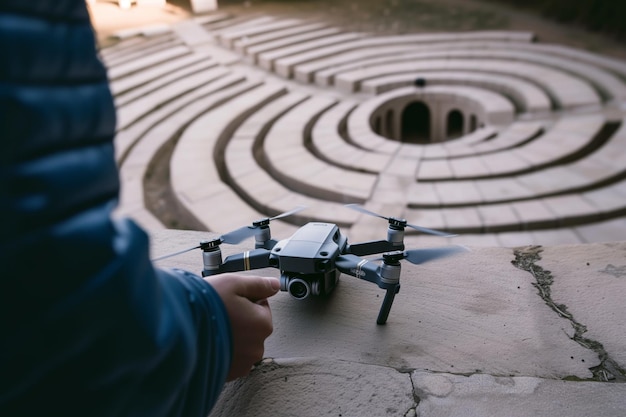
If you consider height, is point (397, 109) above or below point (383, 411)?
below

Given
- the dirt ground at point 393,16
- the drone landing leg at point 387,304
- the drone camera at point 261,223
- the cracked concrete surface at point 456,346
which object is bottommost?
the dirt ground at point 393,16

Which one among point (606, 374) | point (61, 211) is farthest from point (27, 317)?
point (606, 374)

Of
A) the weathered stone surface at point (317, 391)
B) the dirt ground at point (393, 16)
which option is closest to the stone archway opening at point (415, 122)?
the dirt ground at point (393, 16)

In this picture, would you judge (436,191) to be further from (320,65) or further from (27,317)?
(27,317)

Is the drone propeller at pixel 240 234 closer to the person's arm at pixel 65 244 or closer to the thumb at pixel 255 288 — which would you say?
the thumb at pixel 255 288

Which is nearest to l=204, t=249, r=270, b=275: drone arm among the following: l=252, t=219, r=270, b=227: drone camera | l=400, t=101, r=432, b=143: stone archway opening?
l=252, t=219, r=270, b=227: drone camera

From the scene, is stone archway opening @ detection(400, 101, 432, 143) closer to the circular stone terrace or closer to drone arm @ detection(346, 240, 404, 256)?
the circular stone terrace
